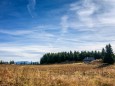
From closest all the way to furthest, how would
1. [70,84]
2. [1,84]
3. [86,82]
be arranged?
[1,84] < [70,84] < [86,82]

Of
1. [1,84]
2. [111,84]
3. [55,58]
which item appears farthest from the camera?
[55,58]

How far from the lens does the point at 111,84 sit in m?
14.1

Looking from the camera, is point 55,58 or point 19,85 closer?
point 19,85

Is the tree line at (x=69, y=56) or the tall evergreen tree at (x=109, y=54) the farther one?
the tree line at (x=69, y=56)

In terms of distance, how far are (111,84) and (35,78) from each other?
5.28m

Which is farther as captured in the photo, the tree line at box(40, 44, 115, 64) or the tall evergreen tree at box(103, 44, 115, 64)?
the tree line at box(40, 44, 115, 64)

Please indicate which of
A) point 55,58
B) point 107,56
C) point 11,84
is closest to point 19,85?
point 11,84

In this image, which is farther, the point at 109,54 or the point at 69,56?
the point at 69,56

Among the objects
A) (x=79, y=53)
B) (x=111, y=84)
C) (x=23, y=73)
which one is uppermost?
(x=79, y=53)

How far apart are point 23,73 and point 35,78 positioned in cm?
88

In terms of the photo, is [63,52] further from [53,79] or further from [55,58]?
[53,79]

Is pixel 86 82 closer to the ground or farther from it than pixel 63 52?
closer to the ground

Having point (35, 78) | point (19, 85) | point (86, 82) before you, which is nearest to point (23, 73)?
point (35, 78)

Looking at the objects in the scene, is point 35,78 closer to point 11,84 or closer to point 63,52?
point 11,84
